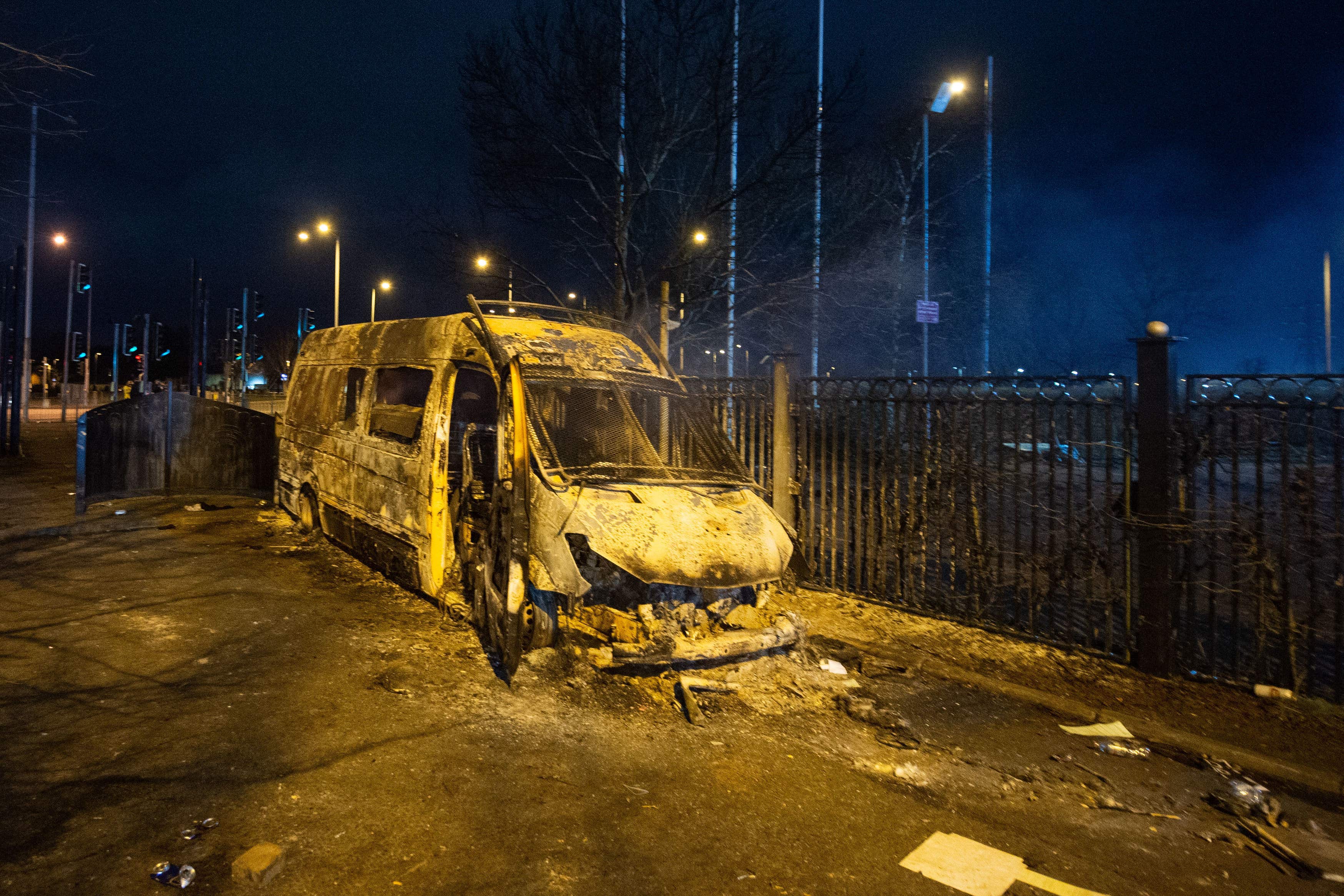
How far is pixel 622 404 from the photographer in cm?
621

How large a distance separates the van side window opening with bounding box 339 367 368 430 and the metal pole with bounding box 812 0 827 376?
19.0 feet

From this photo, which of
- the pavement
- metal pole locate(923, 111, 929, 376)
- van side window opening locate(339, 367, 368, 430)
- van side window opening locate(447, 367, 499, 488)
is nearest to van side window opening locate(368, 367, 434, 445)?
van side window opening locate(447, 367, 499, 488)

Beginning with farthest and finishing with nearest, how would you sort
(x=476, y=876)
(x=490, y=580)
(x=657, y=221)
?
(x=657, y=221), (x=490, y=580), (x=476, y=876)

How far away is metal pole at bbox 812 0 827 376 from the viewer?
12.5m

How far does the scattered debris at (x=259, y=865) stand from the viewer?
2.94 metres

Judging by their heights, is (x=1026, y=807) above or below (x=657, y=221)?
below

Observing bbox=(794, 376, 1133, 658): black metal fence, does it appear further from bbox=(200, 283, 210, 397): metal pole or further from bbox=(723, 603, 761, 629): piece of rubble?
bbox=(200, 283, 210, 397): metal pole

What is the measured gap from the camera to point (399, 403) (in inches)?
282

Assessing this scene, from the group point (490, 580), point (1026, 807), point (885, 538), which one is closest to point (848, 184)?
point (885, 538)

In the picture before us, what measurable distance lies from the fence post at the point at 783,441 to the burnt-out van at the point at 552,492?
1268 mm

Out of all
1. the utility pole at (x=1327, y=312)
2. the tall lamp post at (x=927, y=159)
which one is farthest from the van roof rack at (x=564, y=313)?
the utility pole at (x=1327, y=312)

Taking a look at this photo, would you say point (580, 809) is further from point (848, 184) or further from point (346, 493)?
point (848, 184)

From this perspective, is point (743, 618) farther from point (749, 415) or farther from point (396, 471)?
point (396, 471)

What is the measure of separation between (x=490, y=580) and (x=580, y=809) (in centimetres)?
229
